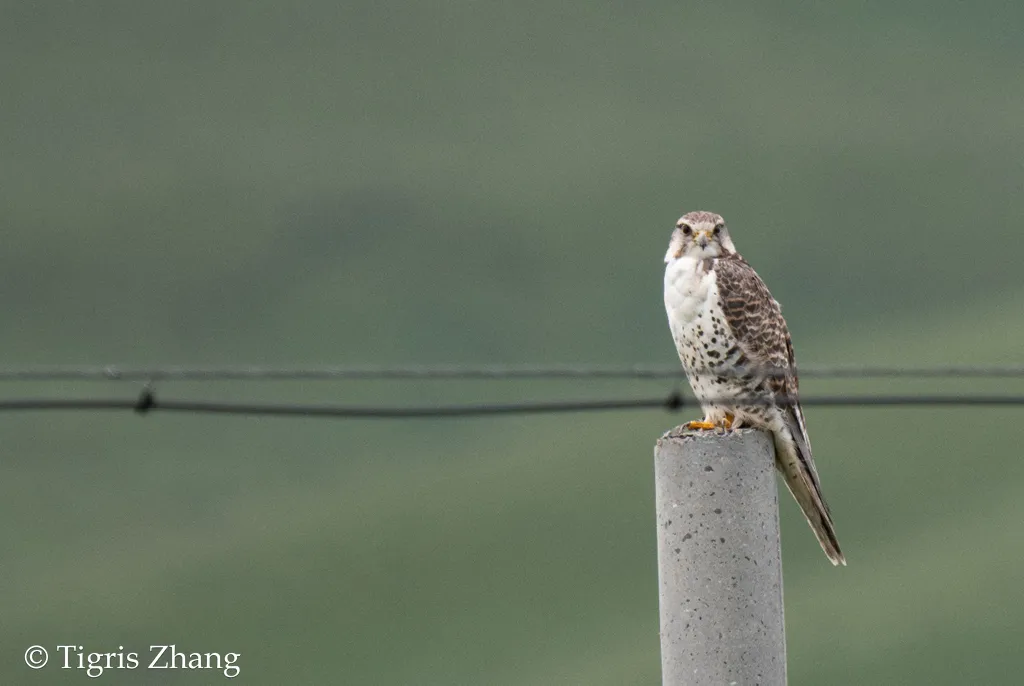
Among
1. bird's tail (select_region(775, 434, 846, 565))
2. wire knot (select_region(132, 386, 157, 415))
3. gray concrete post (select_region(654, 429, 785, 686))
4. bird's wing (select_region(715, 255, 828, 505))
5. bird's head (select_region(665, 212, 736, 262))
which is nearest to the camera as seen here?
wire knot (select_region(132, 386, 157, 415))

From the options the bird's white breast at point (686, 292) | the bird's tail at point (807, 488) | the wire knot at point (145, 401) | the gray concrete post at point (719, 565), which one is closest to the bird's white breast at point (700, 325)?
the bird's white breast at point (686, 292)

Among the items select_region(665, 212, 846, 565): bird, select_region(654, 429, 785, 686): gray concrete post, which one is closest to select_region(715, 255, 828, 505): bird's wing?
select_region(665, 212, 846, 565): bird

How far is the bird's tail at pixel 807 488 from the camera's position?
6875 mm

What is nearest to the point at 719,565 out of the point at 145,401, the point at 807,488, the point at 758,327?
the point at 807,488

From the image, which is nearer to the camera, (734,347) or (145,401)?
(145,401)

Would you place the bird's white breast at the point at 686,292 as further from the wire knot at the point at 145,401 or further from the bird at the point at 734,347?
the wire knot at the point at 145,401

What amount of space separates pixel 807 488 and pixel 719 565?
5.18 feet

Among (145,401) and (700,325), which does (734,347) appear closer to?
(700,325)

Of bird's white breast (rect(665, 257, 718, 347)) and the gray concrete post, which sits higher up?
bird's white breast (rect(665, 257, 718, 347))

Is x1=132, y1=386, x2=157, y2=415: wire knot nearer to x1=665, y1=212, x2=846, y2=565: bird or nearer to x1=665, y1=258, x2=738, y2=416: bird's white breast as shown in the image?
x1=665, y1=212, x2=846, y2=565: bird

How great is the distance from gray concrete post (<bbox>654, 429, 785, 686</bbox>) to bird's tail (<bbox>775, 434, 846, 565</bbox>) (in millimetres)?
1312

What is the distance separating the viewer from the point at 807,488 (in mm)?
6879

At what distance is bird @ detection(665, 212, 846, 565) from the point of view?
6930 millimetres

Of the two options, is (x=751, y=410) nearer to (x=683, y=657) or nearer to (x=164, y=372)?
(x=683, y=657)
